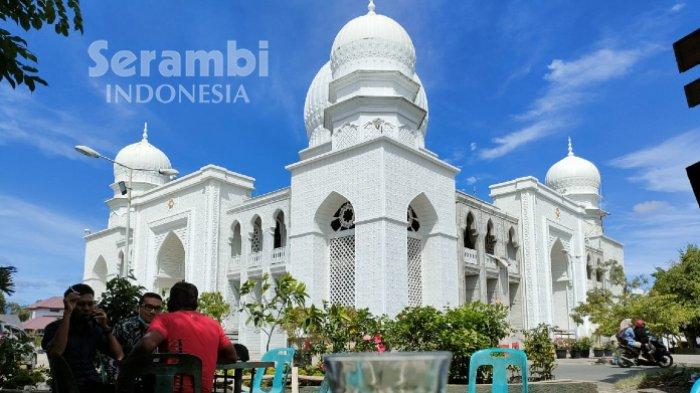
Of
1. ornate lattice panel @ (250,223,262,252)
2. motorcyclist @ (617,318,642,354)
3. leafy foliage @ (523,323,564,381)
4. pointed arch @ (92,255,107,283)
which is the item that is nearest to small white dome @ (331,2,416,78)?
ornate lattice panel @ (250,223,262,252)

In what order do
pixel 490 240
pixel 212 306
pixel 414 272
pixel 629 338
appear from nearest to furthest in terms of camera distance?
pixel 629 338 < pixel 212 306 < pixel 414 272 < pixel 490 240

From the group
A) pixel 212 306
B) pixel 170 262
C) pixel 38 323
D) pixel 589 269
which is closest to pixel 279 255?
pixel 212 306

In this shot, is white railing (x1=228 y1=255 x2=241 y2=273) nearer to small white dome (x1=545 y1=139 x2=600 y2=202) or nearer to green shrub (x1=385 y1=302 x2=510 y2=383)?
green shrub (x1=385 y1=302 x2=510 y2=383)

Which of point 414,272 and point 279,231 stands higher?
point 279,231

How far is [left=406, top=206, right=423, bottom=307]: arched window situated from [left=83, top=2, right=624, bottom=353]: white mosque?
40 mm

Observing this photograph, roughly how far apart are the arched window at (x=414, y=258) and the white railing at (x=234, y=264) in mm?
6557

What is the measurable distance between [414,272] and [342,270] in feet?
6.78

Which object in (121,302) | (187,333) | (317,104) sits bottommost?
(187,333)

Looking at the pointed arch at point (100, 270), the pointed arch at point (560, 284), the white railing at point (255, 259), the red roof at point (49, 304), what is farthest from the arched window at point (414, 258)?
the red roof at point (49, 304)

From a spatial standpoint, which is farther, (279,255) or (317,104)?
(317,104)

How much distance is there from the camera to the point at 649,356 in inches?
488

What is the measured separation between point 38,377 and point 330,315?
4.63m

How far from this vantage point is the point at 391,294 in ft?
52.7

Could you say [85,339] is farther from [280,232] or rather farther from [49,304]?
[49,304]
